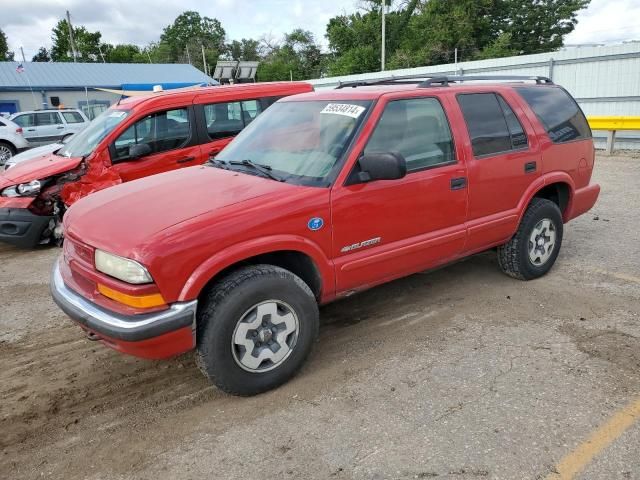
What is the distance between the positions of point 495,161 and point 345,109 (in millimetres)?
1377

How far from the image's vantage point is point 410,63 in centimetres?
4134

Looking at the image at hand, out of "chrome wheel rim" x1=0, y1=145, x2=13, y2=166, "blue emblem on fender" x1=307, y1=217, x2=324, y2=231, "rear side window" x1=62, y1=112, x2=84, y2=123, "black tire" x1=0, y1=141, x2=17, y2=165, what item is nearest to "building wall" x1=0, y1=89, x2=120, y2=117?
"rear side window" x1=62, y1=112, x2=84, y2=123

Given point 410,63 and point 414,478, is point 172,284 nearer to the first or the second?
point 414,478

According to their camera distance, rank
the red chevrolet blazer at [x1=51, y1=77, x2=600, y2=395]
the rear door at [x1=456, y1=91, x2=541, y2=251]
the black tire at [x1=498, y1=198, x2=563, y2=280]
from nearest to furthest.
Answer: the red chevrolet blazer at [x1=51, y1=77, x2=600, y2=395]
the rear door at [x1=456, y1=91, x2=541, y2=251]
the black tire at [x1=498, y1=198, x2=563, y2=280]

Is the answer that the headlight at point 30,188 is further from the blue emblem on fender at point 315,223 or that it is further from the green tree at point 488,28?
the green tree at point 488,28

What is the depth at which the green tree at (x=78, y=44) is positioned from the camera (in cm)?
7888

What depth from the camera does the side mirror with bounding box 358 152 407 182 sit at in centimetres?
325

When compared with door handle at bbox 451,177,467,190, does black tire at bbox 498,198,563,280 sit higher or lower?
lower

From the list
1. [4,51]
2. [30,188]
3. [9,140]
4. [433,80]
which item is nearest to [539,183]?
[433,80]

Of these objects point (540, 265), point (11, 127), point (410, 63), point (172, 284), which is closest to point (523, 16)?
point (410, 63)

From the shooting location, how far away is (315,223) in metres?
3.23

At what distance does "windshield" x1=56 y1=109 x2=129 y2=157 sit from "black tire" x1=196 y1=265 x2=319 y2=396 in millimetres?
4357

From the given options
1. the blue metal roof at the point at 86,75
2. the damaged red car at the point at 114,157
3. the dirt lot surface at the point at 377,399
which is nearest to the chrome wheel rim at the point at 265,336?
the dirt lot surface at the point at 377,399

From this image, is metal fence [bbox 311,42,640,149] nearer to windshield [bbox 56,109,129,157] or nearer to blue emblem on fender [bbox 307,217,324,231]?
windshield [bbox 56,109,129,157]
